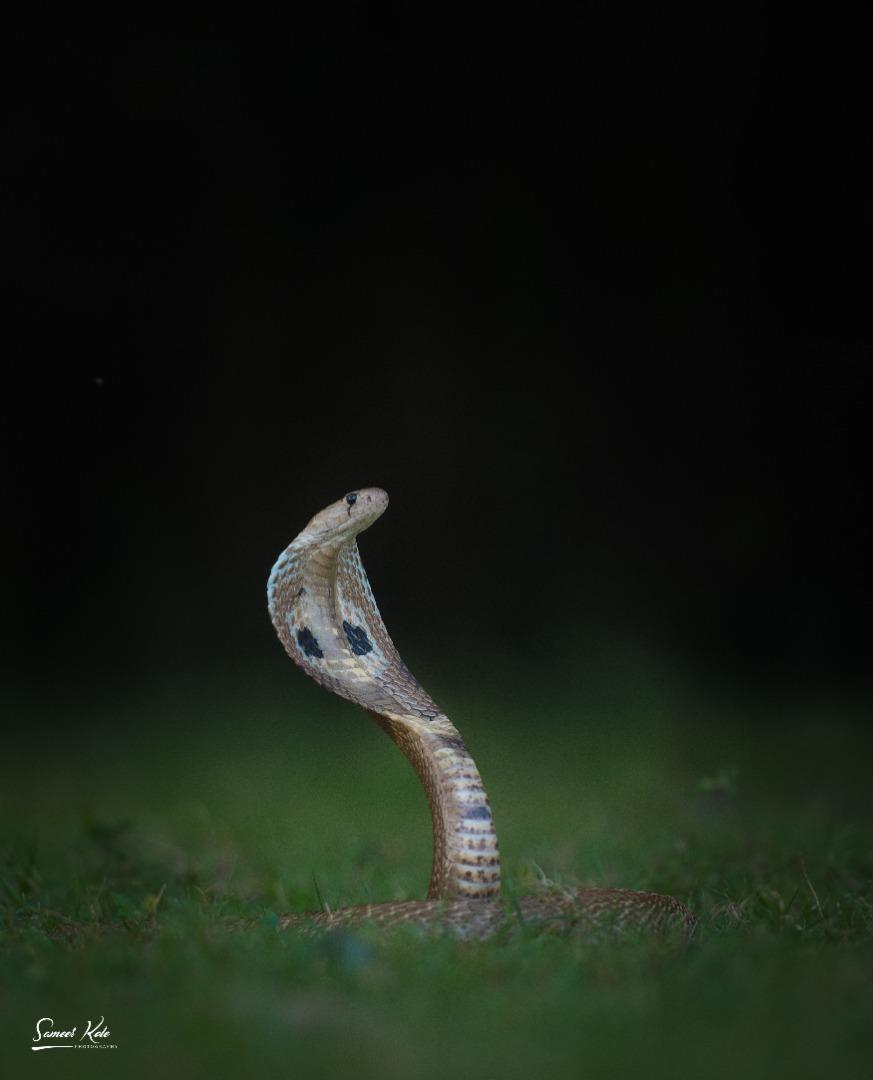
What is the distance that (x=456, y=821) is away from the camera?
10.9ft

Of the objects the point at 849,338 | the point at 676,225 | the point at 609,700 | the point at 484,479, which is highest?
the point at 676,225

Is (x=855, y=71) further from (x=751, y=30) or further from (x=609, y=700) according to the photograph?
(x=609, y=700)

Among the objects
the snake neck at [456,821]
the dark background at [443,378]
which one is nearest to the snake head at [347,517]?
the snake neck at [456,821]

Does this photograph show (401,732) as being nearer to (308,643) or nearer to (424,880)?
(308,643)

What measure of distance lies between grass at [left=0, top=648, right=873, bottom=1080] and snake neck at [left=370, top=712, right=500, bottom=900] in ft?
0.85

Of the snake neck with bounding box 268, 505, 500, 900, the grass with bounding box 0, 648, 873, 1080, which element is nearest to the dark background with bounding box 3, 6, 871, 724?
the grass with bounding box 0, 648, 873, 1080

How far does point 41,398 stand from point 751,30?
12.9 feet

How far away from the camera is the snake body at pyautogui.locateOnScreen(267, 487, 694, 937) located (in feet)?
10.6

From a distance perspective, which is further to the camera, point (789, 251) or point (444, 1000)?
point (789, 251)

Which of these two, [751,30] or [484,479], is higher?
[751,30]

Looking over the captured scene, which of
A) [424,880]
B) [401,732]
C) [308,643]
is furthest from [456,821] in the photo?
[424,880]

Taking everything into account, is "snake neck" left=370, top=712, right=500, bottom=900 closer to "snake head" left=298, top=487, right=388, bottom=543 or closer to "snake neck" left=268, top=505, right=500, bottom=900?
"snake neck" left=268, top=505, right=500, bottom=900

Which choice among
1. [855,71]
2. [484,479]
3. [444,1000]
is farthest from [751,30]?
[444,1000]

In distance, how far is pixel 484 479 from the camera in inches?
329
